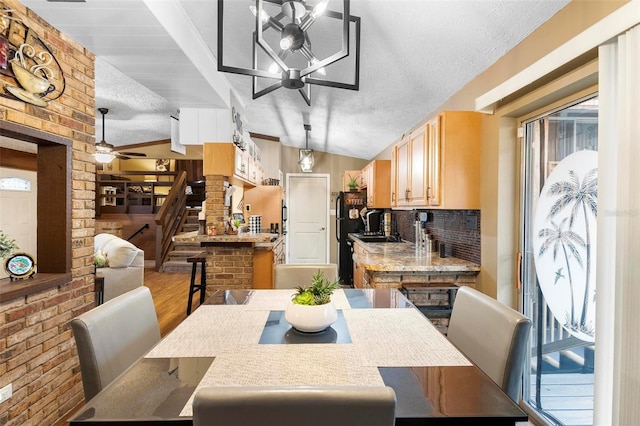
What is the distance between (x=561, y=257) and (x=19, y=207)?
11.1 ft

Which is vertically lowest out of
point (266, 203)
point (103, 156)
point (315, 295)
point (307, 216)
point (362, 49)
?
point (315, 295)

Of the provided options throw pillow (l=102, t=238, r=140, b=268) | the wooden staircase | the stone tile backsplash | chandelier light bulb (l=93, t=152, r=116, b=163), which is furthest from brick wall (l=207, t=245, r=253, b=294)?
chandelier light bulb (l=93, t=152, r=116, b=163)

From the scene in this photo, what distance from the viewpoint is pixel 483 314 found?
1389 millimetres

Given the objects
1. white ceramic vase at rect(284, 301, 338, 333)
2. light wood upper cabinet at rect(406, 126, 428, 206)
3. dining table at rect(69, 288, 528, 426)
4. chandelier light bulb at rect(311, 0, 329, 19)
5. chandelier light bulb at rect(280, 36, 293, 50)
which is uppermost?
chandelier light bulb at rect(311, 0, 329, 19)

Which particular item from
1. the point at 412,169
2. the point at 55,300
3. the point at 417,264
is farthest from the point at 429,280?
the point at 55,300

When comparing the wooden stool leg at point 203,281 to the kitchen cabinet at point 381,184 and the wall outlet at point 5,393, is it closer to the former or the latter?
the wall outlet at point 5,393

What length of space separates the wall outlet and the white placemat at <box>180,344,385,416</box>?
1.49m

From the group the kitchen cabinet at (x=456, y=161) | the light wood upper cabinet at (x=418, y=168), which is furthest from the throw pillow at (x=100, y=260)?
the kitchen cabinet at (x=456, y=161)

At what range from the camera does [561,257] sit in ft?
6.29

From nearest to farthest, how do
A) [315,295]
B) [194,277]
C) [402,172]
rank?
[315,295] → [402,172] → [194,277]

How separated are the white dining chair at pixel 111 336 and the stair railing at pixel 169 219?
5.79 metres

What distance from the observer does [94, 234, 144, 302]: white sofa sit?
4.17 meters

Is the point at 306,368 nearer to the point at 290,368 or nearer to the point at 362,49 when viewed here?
the point at 290,368

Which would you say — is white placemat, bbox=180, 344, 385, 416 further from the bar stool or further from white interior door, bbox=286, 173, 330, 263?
white interior door, bbox=286, 173, 330, 263
